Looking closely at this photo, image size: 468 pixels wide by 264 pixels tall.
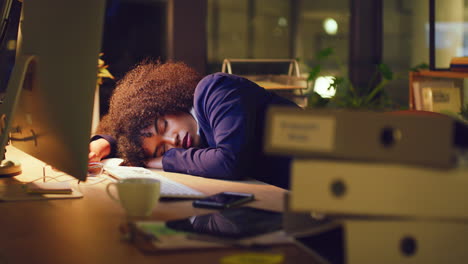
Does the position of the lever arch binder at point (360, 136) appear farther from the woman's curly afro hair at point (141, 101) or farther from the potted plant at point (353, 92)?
the potted plant at point (353, 92)

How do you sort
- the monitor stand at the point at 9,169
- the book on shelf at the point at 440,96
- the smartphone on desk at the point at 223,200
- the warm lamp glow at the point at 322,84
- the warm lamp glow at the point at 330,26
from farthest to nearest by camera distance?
the warm lamp glow at the point at 330,26
the warm lamp glow at the point at 322,84
the book on shelf at the point at 440,96
the monitor stand at the point at 9,169
the smartphone on desk at the point at 223,200

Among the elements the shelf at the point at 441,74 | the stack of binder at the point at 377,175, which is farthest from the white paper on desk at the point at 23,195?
the shelf at the point at 441,74

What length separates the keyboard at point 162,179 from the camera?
4.61 feet

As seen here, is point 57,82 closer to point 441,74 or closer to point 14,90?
point 14,90

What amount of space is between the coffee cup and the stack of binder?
470 millimetres

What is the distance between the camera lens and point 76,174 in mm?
1203

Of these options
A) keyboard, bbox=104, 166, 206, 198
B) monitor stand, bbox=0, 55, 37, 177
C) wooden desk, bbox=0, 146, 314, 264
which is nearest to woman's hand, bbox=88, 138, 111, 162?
keyboard, bbox=104, 166, 206, 198

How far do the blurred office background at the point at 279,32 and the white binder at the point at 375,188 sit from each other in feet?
11.3

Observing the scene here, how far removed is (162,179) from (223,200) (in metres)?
0.39

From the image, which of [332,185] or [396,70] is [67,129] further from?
[396,70]

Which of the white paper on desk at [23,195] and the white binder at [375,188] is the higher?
the white binder at [375,188]

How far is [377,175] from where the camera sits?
76 cm

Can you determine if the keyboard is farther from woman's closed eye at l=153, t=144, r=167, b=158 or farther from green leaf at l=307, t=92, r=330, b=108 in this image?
green leaf at l=307, t=92, r=330, b=108

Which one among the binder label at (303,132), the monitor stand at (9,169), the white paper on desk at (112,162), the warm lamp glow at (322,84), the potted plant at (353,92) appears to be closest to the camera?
the binder label at (303,132)
